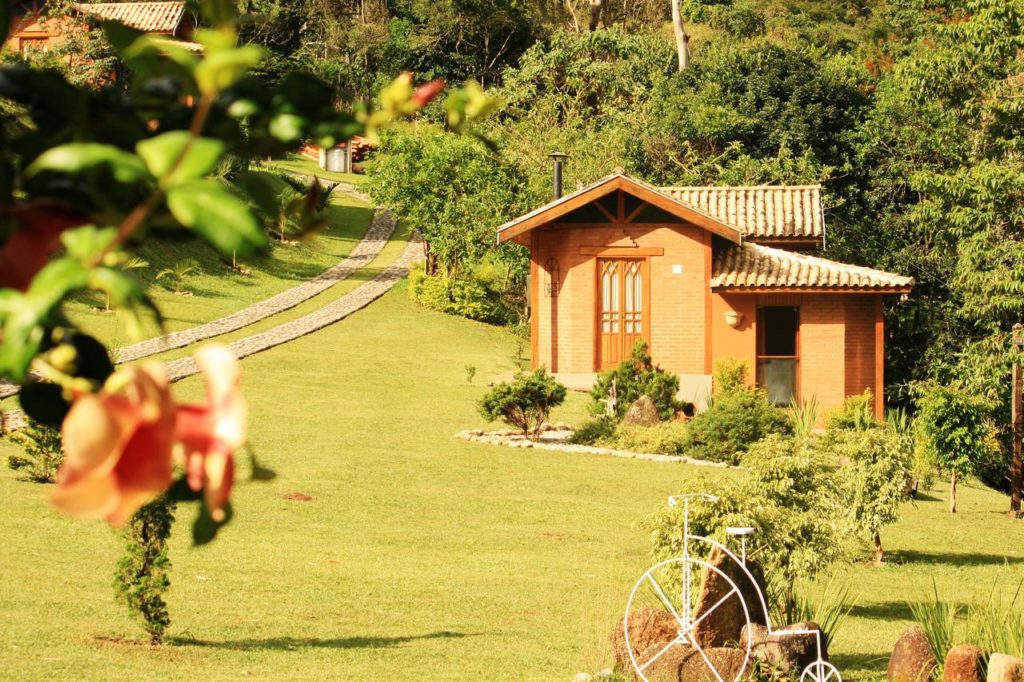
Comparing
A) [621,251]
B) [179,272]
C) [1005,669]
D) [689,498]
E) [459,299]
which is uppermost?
[621,251]

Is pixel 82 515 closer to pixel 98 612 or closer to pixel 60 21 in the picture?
pixel 98 612

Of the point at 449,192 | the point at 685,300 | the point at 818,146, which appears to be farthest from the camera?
the point at 449,192

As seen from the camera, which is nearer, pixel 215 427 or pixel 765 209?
pixel 215 427

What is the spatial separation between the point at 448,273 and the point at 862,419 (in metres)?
16.4

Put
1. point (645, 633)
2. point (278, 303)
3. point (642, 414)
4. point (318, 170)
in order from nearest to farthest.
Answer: point (645, 633) → point (642, 414) → point (278, 303) → point (318, 170)

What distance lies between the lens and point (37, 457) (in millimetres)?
15945

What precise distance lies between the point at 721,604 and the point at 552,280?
16.8 meters

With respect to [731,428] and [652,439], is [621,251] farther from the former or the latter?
[731,428]

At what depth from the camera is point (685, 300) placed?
25859 mm

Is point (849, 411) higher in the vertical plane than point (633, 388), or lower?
lower

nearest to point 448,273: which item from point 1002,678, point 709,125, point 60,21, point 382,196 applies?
point 382,196

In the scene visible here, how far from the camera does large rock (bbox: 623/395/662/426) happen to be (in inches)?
889

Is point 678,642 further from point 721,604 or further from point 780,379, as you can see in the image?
point 780,379

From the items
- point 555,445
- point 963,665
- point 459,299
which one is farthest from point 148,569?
point 459,299
